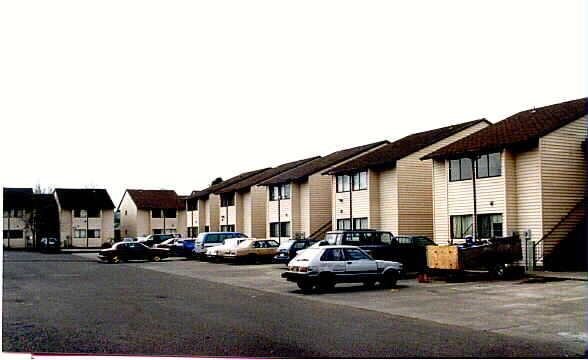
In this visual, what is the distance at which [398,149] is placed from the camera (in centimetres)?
3878

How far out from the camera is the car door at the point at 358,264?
68.8 feet

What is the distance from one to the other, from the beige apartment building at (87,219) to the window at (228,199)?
1581 centimetres

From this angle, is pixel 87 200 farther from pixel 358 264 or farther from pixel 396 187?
pixel 358 264

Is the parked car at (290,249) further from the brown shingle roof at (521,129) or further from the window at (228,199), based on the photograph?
the window at (228,199)

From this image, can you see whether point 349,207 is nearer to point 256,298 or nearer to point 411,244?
point 411,244

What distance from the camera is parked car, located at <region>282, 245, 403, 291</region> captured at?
20.5 metres

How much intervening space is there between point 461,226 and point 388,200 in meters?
6.65

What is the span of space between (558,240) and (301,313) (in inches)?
584

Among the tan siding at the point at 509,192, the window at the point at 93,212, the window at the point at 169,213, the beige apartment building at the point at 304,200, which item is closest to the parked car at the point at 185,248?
the beige apartment building at the point at 304,200

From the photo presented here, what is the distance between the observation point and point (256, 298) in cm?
1844

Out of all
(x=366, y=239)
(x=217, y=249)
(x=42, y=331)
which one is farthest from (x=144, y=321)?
(x=217, y=249)

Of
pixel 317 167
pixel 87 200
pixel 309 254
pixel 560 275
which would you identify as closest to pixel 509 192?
pixel 560 275

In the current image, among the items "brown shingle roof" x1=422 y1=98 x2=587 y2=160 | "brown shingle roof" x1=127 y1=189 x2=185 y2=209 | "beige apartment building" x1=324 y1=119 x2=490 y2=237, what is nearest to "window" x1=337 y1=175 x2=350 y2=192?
"beige apartment building" x1=324 y1=119 x2=490 y2=237

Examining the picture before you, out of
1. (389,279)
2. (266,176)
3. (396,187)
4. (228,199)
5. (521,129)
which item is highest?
(521,129)
